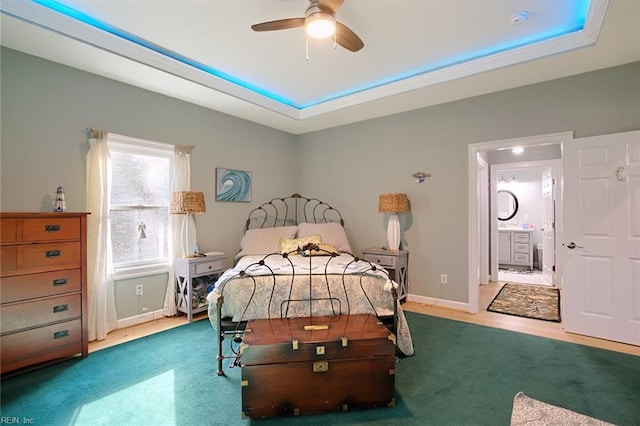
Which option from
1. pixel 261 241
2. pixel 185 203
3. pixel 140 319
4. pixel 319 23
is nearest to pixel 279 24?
pixel 319 23

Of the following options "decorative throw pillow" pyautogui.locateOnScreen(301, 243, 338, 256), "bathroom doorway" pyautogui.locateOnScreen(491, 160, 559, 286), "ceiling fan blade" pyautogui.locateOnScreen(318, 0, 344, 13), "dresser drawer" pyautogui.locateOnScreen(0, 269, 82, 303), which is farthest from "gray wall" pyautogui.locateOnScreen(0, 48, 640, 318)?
"bathroom doorway" pyautogui.locateOnScreen(491, 160, 559, 286)

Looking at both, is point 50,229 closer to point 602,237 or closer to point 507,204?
point 602,237

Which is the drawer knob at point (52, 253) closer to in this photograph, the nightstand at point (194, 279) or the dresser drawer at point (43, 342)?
the dresser drawer at point (43, 342)

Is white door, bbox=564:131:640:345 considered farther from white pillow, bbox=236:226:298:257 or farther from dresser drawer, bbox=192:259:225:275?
dresser drawer, bbox=192:259:225:275

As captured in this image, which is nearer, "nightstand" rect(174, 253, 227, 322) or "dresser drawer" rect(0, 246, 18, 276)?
"dresser drawer" rect(0, 246, 18, 276)

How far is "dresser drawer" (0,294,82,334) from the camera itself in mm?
2344

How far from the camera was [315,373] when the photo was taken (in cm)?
192

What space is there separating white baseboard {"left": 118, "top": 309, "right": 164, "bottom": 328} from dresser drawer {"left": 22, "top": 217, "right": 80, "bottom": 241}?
4.22 feet

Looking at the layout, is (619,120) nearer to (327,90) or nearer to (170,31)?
(327,90)

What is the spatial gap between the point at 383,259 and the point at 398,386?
2.20m

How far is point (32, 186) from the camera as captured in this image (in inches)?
112

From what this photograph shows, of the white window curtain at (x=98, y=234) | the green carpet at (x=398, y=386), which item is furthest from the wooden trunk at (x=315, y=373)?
the white window curtain at (x=98, y=234)

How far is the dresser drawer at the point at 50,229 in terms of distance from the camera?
246 centimetres

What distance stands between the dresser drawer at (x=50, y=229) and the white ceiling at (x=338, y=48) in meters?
1.54
